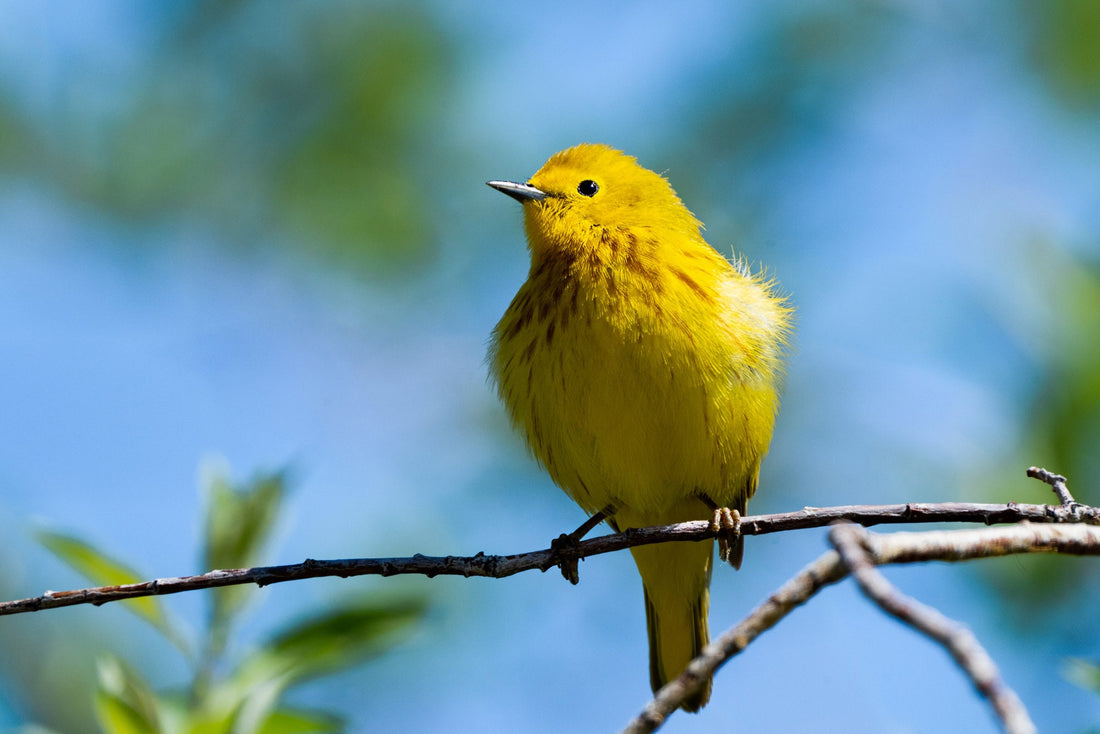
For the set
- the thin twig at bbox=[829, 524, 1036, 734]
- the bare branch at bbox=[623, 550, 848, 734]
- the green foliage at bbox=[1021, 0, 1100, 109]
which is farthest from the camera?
the green foliage at bbox=[1021, 0, 1100, 109]

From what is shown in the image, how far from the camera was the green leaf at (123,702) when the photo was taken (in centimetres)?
291

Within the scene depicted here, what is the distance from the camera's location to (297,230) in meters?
9.30

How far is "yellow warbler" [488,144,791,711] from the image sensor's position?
4.97 metres

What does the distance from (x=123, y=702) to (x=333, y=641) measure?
0.61 m

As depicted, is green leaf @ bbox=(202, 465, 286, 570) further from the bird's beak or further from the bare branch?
the bird's beak

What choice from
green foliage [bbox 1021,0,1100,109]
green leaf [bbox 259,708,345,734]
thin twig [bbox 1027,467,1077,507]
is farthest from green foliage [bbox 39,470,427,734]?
green foliage [bbox 1021,0,1100,109]

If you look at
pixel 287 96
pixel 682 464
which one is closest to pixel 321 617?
pixel 682 464

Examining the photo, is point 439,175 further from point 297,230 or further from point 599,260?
point 599,260

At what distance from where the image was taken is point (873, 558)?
2.18m

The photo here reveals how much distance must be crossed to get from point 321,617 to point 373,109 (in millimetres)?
6349

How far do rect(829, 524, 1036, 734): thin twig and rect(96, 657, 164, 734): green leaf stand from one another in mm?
1918

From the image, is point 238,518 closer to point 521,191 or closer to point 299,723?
point 299,723

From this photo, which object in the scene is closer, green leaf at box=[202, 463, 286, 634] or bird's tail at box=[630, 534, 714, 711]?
green leaf at box=[202, 463, 286, 634]

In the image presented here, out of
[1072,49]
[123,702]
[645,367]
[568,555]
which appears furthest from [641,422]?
[1072,49]
